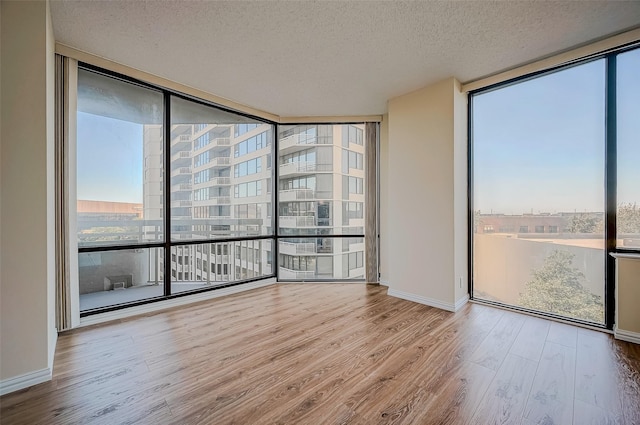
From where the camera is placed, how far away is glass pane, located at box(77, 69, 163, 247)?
277cm

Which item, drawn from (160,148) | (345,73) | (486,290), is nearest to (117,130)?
(160,148)

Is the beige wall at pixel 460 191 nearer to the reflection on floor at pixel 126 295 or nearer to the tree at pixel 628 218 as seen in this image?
the tree at pixel 628 218

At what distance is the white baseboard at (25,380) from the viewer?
168cm

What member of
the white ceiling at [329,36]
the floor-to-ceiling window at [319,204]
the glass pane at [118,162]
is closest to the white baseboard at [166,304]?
the floor-to-ceiling window at [319,204]

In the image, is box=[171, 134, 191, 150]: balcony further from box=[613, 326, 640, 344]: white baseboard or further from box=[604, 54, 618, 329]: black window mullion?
box=[613, 326, 640, 344]: white baseboard

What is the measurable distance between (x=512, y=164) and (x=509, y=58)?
3.65 ft

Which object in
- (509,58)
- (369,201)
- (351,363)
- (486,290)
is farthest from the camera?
(369,201)

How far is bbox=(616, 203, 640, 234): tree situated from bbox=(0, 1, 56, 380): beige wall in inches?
183

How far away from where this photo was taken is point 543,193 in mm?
2875

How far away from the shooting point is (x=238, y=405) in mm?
1585

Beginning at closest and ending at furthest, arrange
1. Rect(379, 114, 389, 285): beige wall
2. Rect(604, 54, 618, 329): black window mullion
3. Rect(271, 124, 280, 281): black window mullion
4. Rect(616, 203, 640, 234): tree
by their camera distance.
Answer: Rect(616, 203, 640, 234): tree
Rect(604, 54, 618, 329): black window mullion
Rect(379, 114, 389, 285): beige wall
Rect(271, 124, 280, 281): black window mullion

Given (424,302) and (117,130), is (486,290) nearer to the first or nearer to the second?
(424,302)

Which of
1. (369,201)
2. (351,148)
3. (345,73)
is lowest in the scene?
(369,201)

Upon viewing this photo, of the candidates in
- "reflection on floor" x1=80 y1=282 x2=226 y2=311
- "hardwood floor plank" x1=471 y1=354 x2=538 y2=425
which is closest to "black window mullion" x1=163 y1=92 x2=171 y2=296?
"reflection on floor" x1=80 y1=282 x2=226 y2=311
